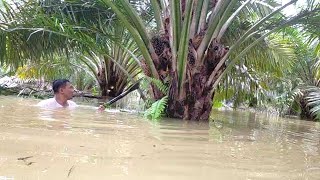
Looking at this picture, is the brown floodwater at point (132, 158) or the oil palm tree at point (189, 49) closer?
the brown floodwater at point (132, 158)

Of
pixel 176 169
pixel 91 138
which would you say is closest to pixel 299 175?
pixel 176 169

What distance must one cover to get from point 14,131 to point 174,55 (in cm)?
278

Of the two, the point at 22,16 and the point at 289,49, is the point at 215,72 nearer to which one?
the point at 22,16

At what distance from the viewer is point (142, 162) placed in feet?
5.21

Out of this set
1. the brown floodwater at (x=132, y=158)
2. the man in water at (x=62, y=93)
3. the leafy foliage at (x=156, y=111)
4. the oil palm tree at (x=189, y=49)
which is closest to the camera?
the brown floodwater at (x=132, y=158)

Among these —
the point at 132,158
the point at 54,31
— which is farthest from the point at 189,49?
the point at 132,158

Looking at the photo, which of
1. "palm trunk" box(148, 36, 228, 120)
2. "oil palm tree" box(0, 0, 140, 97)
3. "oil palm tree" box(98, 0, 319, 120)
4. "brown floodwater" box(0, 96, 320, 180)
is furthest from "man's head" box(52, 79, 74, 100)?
"brown floodwater" box(0, 96, 320, 180)

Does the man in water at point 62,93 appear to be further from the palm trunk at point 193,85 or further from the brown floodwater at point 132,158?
the brown floodwater at point 132,158

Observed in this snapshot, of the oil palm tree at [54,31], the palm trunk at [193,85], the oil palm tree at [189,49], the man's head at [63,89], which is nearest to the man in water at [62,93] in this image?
the man's head at [63,89]

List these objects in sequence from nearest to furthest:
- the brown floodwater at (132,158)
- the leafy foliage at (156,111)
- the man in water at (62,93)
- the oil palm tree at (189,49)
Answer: the brown floodwater at (132,158) < the leafy foliage at (156,111) < the oil palm tree at (189,49) < the man in water at (62,93)

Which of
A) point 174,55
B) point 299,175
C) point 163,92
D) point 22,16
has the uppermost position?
point 22,16

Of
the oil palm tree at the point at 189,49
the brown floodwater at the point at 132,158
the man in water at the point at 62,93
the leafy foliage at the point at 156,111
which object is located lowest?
the brown floodwater at the point at 132,158

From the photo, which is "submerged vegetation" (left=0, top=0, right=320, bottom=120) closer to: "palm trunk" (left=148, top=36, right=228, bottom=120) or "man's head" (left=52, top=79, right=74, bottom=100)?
"palm trunk" (left=148, top=36, right=228, bottom=120)

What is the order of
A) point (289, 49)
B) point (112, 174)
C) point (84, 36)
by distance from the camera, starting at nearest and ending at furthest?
1. point (112, 174)
2. point (84, 36)
3. point (289, 49)
